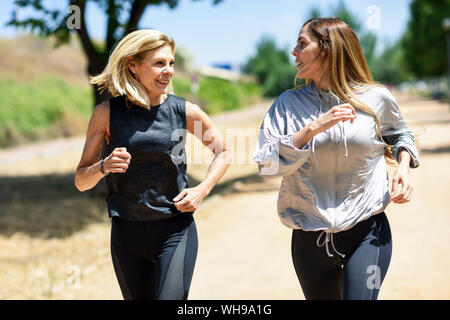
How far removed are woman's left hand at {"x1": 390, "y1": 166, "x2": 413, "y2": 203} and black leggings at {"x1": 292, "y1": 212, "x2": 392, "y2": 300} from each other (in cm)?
18

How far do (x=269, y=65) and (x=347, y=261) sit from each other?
78.1 meters

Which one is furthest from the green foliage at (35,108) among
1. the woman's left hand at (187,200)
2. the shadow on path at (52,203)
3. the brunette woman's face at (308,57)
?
the brunette woman's face at (308,57)

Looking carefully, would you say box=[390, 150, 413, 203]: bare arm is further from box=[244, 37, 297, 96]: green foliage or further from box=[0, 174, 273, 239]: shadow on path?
box=[244, 37, 297, 96]: green foliage

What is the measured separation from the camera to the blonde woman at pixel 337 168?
2689 mm

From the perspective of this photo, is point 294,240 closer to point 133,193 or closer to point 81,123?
point 133,193

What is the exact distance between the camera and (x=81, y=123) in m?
24.0

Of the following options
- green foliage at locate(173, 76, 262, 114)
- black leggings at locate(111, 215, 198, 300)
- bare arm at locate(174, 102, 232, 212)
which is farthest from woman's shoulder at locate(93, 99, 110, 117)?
green foliage at locate(173, 76, 262, 114)

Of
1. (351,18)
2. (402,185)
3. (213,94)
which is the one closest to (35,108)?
(351,18)

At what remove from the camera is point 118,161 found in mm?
2607

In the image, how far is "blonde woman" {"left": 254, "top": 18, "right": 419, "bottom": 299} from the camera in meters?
2.69

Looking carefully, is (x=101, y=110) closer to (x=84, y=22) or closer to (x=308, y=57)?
(x=308, y=57)

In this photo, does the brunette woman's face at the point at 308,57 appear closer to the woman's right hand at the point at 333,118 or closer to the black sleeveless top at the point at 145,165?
the woman's right hand at the point at 333,118

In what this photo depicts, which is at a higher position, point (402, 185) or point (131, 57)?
point (131, 57)
